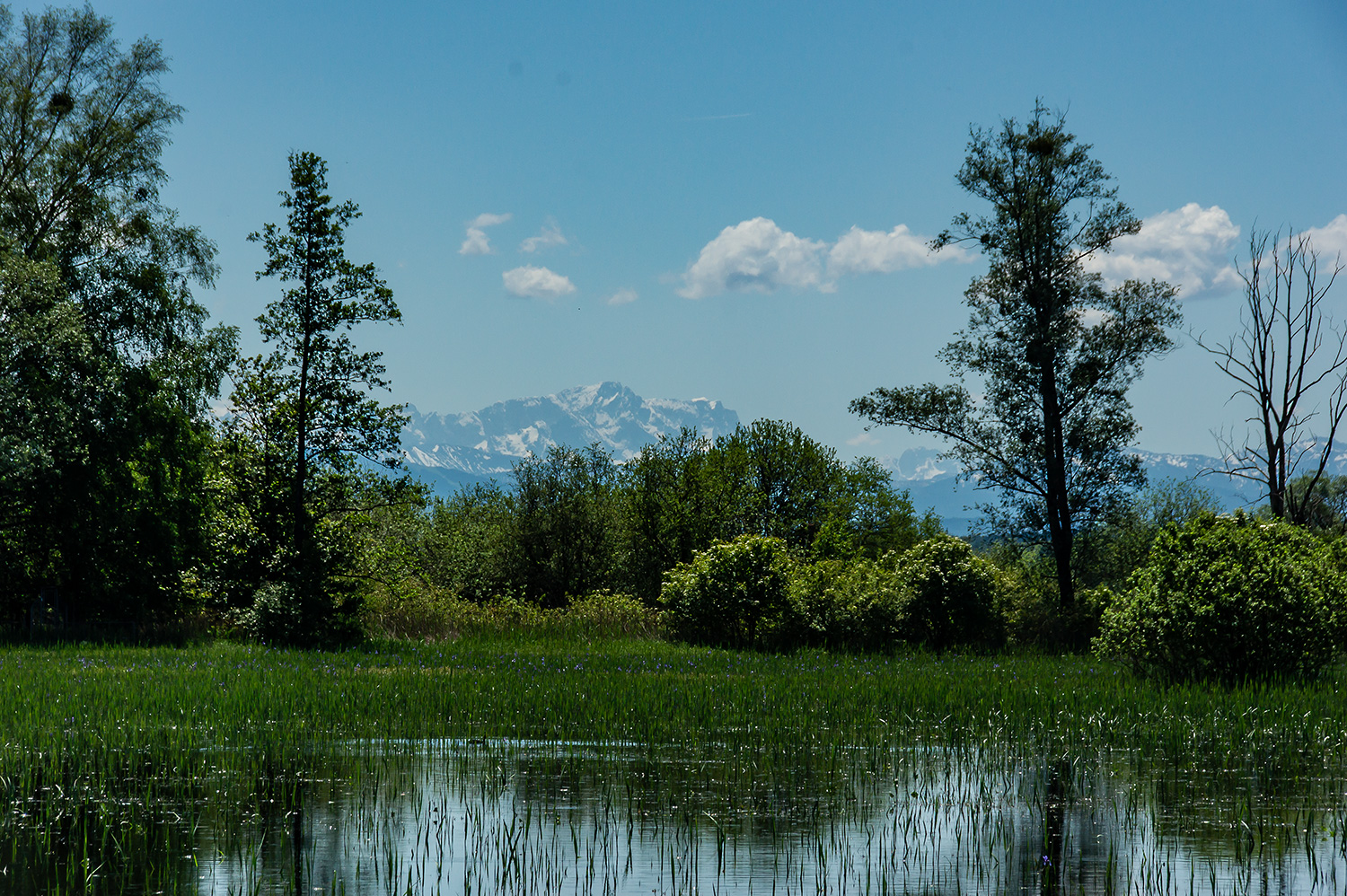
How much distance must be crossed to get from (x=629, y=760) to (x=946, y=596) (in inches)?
656

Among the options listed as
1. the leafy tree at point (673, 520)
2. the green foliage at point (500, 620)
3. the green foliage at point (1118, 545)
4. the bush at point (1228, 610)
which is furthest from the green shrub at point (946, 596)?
the leafy tree at point (673, 520)

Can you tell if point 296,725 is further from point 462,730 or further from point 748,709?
point 748,709

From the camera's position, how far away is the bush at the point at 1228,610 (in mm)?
15484

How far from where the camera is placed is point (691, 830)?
25.0ft

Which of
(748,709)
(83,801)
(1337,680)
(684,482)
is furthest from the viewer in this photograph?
(684,482)

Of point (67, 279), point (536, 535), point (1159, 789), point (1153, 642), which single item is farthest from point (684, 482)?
point (1159, 789)

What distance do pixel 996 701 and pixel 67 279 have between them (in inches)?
1159

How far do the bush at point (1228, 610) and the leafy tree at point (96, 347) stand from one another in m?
24.7

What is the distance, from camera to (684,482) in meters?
42.9

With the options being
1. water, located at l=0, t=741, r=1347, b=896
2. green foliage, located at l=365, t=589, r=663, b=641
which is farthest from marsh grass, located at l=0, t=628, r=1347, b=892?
green foliage, located at l=365, t=589, r=663, b=641

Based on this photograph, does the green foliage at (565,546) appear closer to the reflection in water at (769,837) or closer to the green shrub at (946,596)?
the green shrub at (946,596)

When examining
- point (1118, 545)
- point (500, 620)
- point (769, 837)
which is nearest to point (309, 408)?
point (500, 620)

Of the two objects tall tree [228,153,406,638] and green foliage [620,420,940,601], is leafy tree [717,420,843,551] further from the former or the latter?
tall tree [228,153,406,638]

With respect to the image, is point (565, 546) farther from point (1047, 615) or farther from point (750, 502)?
point (1047, 615)
